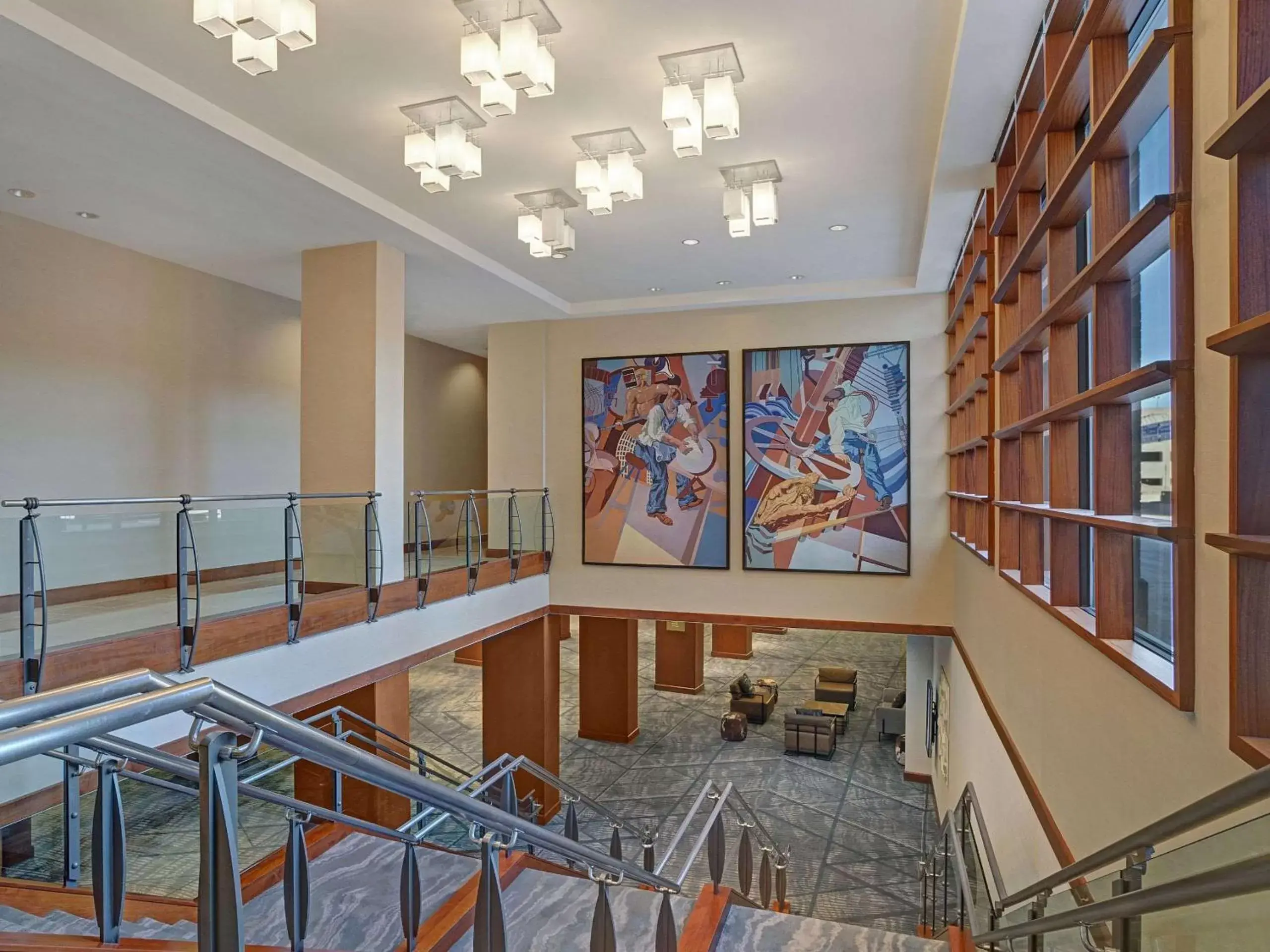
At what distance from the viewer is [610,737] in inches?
453

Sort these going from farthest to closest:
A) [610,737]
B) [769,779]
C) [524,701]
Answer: [610,737], [769,779], [524,701]

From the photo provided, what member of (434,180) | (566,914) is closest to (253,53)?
(434,180)

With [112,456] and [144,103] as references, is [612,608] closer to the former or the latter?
[112,456]

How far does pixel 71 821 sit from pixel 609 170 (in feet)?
14.4

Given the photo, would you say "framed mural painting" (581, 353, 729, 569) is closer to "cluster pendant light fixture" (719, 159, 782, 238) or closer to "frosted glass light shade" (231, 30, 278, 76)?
"cluster pendant light fixture" (719, 159, 782, 238)

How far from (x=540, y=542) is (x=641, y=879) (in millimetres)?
5997

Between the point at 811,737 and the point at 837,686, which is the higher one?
the point at 811,737

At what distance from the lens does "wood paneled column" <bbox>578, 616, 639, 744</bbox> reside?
37.5ft

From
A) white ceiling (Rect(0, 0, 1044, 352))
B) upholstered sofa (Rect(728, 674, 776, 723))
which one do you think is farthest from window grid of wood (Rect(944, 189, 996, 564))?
upholstered sofa (Rect(728, 674, 776, 723))

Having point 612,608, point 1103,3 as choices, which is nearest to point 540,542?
point 612,608

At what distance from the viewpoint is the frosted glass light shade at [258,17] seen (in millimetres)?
2992

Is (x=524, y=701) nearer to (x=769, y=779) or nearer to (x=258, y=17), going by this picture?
(x=769, y=779)

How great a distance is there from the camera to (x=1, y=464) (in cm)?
599

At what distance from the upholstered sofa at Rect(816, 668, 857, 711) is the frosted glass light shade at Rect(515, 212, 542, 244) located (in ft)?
33.3
